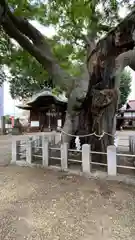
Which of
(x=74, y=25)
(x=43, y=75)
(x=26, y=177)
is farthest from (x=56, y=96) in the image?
(x=26, y=177)

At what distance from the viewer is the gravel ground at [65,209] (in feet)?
8.78

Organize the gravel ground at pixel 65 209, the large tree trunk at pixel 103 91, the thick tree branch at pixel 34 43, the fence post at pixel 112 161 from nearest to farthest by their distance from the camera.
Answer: the gravel ground at pixel 65 209, the large tree trunk at pixel 103 91, the fence post at pixel 112 161, the thick tree branch at pixel 34 43

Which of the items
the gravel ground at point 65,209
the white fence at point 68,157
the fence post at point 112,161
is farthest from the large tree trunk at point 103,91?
the gravel ground at point 65,209

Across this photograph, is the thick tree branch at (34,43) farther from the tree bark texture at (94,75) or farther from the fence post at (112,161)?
the fence post at (112,161)

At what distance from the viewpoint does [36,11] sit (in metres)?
7.34

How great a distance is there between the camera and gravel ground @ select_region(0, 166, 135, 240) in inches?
105

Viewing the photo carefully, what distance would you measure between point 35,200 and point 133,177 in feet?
7.19

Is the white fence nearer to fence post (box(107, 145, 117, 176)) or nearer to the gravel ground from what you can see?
fence post (box(107, 145, 117, 176))

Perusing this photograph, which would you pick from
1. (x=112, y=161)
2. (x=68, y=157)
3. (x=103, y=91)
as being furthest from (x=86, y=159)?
(x=103, y=91)

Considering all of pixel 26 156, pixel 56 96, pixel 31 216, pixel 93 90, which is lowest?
pixel 31 216

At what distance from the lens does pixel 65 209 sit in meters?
3.32

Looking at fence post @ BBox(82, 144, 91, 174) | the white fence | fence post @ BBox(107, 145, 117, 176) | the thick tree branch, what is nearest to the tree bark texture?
the thick tree branch

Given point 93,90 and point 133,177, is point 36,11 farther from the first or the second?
point 133,177

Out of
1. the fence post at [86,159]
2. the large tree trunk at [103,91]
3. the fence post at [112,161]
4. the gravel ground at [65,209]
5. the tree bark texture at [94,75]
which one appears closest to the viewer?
the gravel ground at [65,209]
